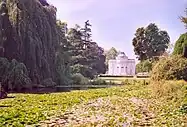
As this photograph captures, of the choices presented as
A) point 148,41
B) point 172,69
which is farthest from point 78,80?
point 148,41

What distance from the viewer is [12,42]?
70.8 ft

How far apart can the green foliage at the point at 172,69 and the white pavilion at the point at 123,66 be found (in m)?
40.6

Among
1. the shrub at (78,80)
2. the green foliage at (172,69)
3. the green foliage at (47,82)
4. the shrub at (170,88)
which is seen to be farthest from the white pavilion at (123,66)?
the shrub at (170,88)

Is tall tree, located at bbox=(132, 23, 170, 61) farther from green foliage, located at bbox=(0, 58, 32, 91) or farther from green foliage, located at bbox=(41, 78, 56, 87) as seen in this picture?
green foliage, located at bbox=(0, 58, 32, 91)

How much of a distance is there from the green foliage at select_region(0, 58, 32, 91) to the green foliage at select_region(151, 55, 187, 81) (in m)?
8.79

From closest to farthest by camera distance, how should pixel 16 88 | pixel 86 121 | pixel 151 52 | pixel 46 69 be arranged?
1. pixel 86 121
2. pixel 16 88
3. pixel 46 69
4. pixel 151 52

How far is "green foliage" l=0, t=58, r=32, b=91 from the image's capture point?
1950 centimetres

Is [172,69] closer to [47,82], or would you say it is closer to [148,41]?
[47,82]

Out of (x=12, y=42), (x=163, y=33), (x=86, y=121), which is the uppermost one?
(x=163, y=33)

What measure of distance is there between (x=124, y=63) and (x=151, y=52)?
10.2m

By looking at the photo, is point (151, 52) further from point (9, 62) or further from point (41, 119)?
point (41, 119)

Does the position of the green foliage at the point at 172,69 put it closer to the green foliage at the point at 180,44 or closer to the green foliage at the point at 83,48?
the green foliage at the point at 180,44

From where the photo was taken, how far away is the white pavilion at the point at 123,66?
56859 millimetres

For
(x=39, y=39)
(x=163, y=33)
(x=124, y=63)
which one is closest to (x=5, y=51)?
(x=39, y=39)
